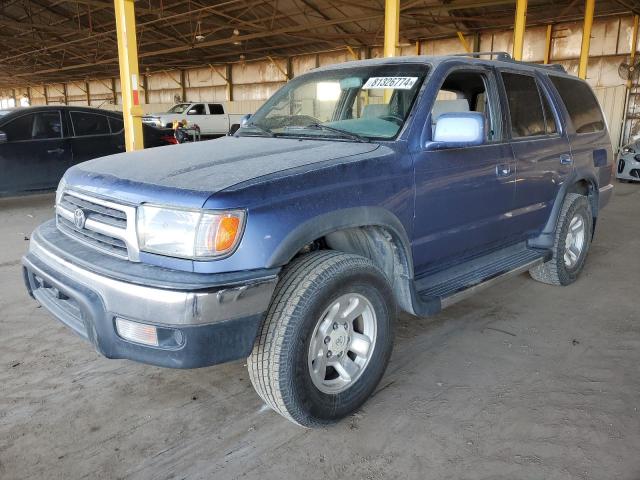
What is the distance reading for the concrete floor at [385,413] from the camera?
2.12 metres

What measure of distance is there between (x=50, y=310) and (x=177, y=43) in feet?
75.4

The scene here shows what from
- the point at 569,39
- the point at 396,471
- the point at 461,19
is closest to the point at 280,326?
the point at 396,471

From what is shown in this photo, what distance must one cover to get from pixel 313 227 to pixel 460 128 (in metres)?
1.06

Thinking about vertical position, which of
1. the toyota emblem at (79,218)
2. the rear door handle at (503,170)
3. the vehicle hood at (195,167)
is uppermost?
the vehicle hood at (195,167)

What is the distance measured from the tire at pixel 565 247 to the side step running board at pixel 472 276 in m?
0.35

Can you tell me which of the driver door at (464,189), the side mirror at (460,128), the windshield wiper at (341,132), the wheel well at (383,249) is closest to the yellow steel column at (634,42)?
the driver door at (464,189)

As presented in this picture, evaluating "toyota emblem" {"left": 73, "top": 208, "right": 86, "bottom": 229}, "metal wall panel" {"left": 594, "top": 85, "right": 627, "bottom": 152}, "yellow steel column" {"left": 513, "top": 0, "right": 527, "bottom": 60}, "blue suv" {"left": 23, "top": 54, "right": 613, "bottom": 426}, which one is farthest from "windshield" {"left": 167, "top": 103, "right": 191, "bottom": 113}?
"toyota emblem" {"left": 73, "top": 208, "right": 86, "bottom": 229}

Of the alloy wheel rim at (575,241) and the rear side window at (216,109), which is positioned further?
the rear side window at (216,109)

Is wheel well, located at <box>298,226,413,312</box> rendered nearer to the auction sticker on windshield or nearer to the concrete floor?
the concrete floor

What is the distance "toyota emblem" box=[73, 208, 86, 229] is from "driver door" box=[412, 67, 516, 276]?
1.70 metres

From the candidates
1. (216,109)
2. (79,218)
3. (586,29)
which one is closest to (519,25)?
(586,29)

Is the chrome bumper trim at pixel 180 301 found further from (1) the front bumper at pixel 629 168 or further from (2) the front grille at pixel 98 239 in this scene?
(1) the front bumper at pixel 629 168

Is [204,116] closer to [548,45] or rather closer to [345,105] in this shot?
[548,45]

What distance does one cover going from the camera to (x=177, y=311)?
1.86 m
